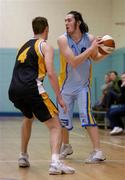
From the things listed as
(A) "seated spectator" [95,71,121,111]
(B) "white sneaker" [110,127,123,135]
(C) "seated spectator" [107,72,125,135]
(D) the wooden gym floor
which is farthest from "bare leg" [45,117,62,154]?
(A) "seated spectator" [95,71,121,111]

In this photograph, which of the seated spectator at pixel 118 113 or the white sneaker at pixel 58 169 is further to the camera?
the seated spectator at pixel 118 113

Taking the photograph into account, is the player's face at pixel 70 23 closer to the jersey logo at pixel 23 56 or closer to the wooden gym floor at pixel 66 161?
the jersey logo at pixel 23 56

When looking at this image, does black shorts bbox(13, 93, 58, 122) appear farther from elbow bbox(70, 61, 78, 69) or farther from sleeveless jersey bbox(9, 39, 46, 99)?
elbow bbox(70, 61, 78, 69)

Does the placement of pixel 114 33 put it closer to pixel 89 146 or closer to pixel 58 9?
pixel 58 9

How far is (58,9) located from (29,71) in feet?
42.4

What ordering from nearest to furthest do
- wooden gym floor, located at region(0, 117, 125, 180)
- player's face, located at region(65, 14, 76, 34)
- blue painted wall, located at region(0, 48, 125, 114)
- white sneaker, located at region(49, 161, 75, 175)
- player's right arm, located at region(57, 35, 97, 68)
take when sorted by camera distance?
1. wooden gym floor, located at region(0, 117, 125, 180)
2. white sneaker, located at region(49, 161, 75, 175)
3. player's right arm, located at region(57, 35, 97, 68)
4. player's face, located at region(65, 14, 76, 34)
5. blue painted wall, located at region(0, 48, 125, 114)

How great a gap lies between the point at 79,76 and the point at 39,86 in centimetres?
111

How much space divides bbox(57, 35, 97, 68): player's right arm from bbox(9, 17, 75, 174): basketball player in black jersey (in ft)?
1.95

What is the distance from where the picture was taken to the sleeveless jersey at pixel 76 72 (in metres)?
5.89

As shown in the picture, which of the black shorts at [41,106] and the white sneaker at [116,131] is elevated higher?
the black shorts at [41,106]

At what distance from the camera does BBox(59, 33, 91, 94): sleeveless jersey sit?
19.3 ft

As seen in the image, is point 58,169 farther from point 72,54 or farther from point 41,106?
point 72,54

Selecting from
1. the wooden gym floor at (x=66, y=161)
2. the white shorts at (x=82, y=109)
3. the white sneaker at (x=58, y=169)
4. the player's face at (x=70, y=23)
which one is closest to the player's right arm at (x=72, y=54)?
the player's face at (x=70, y=23)

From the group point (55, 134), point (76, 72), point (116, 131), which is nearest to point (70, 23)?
point (76, 72)
